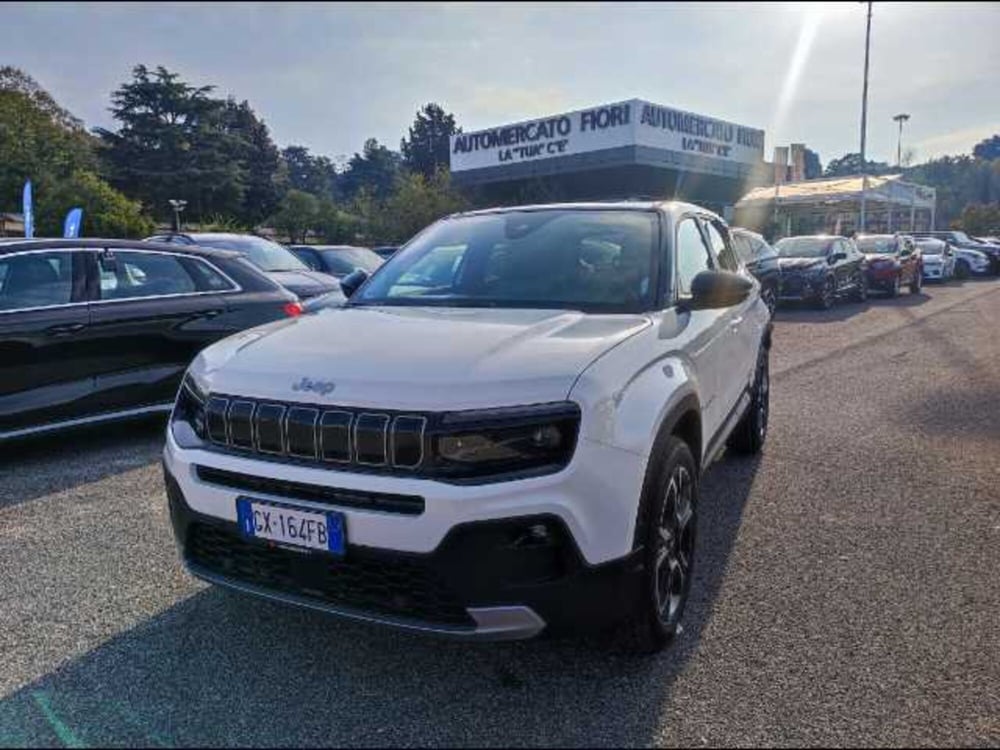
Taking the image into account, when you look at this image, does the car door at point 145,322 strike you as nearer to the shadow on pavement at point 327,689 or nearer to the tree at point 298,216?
the shadow on pavement at point 327,689

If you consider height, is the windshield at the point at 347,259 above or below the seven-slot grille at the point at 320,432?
above

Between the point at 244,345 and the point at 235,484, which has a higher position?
the point at 244,345

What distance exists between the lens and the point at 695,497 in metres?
3.12

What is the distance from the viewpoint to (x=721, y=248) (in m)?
4.76

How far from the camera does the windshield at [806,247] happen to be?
1639cm

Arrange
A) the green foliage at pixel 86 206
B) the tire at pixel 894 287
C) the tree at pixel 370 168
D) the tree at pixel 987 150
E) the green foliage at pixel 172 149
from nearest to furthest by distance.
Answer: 1. the tire at pixel 894 287
2. the green foliage at pixel 86 206
3. the green foliage at pixel 172 149
4. the tree at pixel 987 150
5. the tree at pixel 370 168

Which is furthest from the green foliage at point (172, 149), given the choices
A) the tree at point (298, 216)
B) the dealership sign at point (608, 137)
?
the dealership sign at point (608, 137)

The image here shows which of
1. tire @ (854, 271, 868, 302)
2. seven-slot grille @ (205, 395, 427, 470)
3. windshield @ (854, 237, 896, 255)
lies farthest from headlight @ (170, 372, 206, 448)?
windshield @ (854, 237, 896, 255)

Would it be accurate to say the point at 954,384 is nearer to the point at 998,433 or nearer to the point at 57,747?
the point at 998,433

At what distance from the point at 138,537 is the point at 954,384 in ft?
25.4

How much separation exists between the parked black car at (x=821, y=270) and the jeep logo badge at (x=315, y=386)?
47.7 ft

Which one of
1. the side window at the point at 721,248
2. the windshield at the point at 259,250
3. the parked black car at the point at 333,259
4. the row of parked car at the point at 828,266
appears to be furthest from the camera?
the row of parked car at the point at 828,266

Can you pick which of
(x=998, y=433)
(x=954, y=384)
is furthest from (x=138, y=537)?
(x=954, y=384)

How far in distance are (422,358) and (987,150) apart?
108 meters
